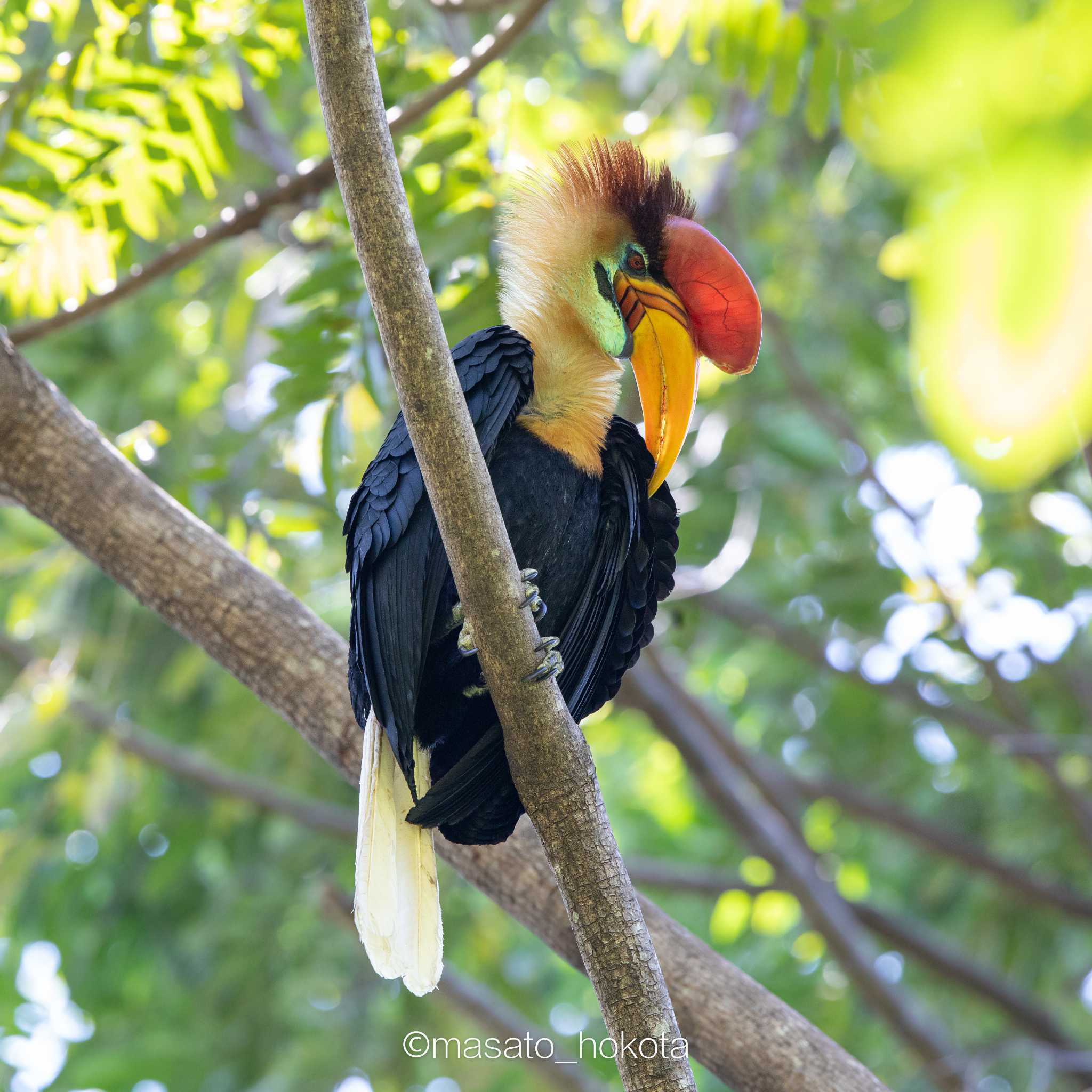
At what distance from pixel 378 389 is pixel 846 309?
147 inches

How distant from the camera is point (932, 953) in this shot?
5.32m

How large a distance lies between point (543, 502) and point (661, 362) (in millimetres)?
484

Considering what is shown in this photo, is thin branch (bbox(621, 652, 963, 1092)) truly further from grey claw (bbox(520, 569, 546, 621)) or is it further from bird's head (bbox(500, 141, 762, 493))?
grey claw (bbox(520, 569, 546, 621))

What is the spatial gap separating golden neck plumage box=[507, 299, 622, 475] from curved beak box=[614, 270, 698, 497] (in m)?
0.10

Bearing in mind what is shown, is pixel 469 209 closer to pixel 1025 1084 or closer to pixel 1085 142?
pixel 1085 142

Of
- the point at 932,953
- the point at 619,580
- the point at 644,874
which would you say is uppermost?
the point at 619,580

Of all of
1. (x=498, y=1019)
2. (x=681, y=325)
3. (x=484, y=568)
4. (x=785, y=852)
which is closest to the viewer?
(x=484, y=568)

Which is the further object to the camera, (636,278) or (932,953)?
(932,953)

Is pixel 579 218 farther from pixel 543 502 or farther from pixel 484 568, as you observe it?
pixel 484 568

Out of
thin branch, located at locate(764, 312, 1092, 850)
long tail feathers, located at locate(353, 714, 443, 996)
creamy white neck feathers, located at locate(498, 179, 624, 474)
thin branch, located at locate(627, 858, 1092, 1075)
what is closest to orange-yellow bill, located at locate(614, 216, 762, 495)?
creamy white neck feathers, located at locate(498, 179, 624, 474)

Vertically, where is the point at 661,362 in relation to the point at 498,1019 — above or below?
above

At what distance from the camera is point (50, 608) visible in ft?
16.5

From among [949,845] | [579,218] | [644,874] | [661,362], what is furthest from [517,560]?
[949,845]

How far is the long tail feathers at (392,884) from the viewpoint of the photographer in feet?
8.55
